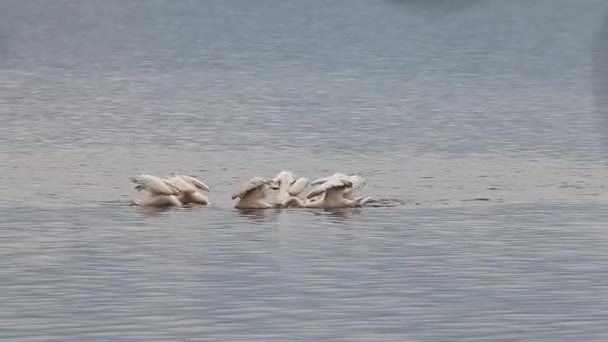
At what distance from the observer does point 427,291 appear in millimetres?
18172

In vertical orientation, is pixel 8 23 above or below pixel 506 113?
above

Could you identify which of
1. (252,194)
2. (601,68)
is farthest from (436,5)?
(252,194)

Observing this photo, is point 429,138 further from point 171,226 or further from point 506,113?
point 171,226

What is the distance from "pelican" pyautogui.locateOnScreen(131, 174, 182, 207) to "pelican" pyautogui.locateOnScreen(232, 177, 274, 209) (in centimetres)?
69

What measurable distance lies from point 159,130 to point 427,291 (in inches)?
752

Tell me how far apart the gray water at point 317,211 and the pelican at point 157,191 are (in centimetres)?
27

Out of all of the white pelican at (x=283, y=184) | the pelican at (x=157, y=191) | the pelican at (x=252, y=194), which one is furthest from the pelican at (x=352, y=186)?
the pelican at (x=157, y=191)

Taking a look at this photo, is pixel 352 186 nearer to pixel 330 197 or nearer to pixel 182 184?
pixel 330 197

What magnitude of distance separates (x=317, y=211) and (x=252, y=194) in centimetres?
70

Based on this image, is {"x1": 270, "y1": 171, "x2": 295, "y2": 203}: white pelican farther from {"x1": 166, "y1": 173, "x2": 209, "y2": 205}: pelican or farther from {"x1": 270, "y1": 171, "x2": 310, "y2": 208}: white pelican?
{"x1": 166, "y1": 173, "x2": 209, "y2": 205}: pelican

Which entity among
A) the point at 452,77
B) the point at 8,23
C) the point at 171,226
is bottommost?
the point at 452,77

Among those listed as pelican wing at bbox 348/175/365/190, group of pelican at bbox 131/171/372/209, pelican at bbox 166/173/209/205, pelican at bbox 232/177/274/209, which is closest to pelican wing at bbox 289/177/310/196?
group of pelican at bbox 131/171/372/209

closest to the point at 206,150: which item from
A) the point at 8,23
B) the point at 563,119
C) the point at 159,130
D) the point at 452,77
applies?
the point at 159,130

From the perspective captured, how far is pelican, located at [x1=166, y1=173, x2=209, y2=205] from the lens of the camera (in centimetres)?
2444
